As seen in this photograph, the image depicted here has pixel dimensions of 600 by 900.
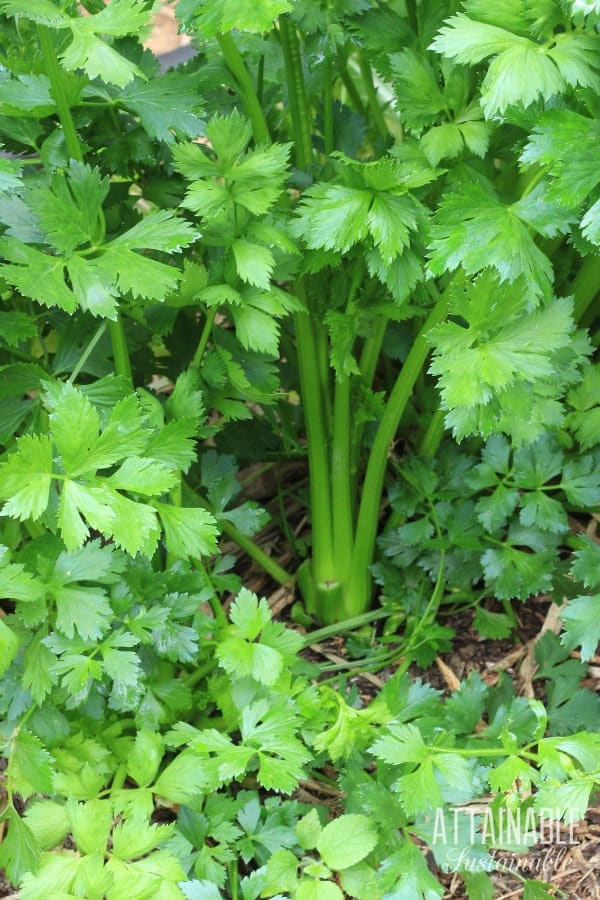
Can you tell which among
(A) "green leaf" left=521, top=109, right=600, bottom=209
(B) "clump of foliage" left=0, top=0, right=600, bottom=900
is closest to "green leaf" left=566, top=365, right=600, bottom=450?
(B) "clump of foliage" left=0, top=0, right=600, bottom=900

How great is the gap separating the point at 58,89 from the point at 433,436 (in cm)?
67

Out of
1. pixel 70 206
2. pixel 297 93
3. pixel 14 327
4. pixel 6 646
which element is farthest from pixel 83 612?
pixel 297 93

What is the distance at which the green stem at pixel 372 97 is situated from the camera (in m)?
1.38

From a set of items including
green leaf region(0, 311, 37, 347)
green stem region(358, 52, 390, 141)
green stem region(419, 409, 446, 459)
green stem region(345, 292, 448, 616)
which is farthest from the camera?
green stem region(358, 52, 390, 141)

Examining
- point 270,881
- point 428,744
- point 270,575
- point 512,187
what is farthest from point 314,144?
point 270,881

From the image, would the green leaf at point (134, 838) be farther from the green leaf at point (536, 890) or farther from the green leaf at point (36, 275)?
the green leaf at point (36, 275)

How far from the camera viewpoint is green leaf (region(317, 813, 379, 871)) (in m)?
0.97

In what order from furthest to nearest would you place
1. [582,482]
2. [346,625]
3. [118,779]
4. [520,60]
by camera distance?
1. [346,625]
2. [582,482]
3. [118,779]
4. [520,60]

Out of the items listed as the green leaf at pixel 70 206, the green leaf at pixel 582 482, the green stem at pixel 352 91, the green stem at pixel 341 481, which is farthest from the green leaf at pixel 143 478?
the green stem at pixel 352 91

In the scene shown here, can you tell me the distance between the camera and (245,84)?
0.98 meters

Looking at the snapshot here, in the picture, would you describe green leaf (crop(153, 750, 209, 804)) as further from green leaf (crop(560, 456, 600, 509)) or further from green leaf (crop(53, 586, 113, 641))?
green leaf (crop(560, 456, 600, 509))

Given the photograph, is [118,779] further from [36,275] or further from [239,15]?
[239,15]

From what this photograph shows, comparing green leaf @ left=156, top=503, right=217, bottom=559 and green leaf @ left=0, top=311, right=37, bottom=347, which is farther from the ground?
green leaf @ left=0, top=311, right=37, bottom=347

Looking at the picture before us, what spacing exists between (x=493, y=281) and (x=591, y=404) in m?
0.38
